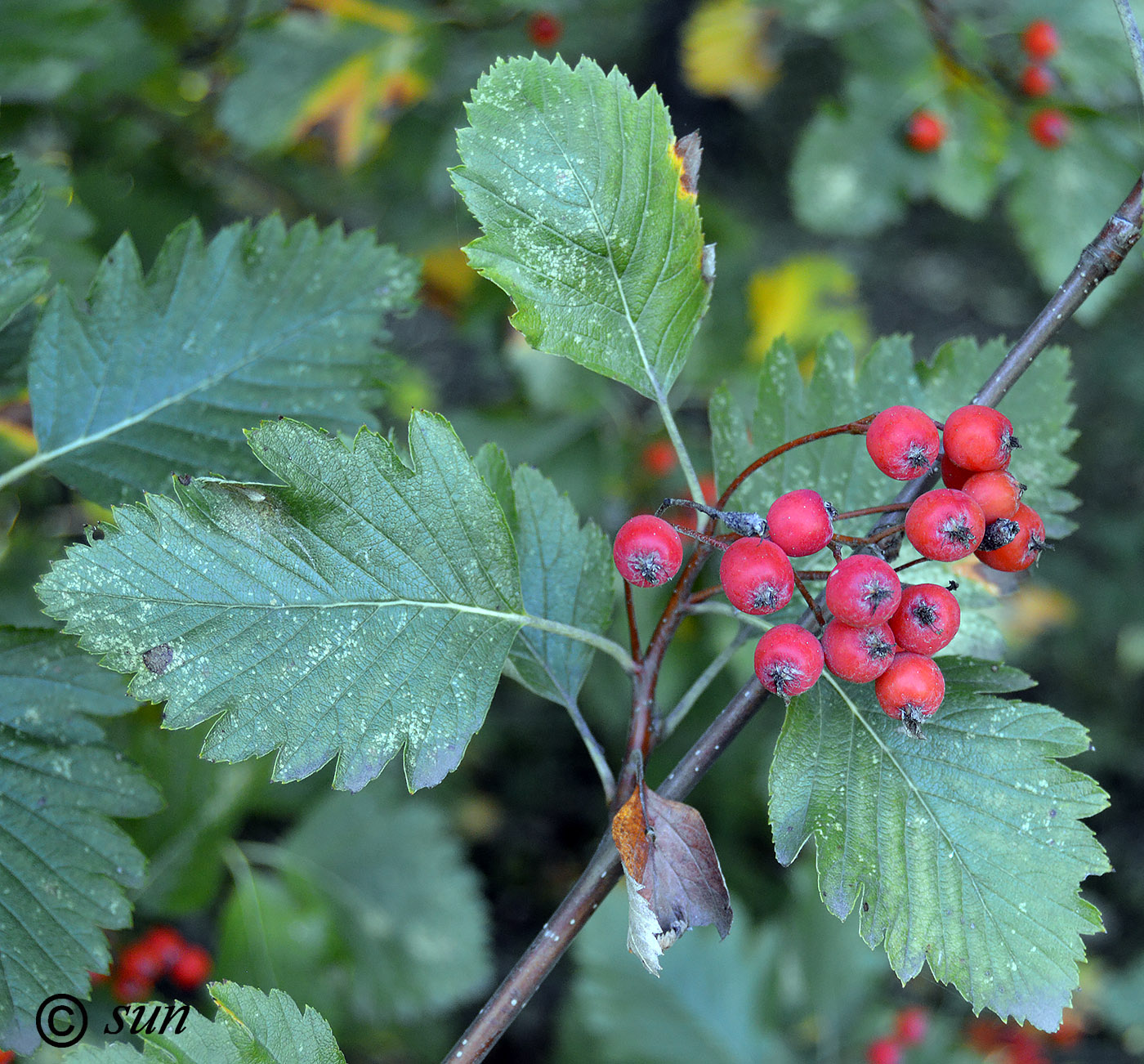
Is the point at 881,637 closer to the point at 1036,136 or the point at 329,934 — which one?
the point at 329,934

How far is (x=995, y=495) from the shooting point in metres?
1.05

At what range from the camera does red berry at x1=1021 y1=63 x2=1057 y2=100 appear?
2795 mm

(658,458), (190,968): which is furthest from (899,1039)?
(190,968)

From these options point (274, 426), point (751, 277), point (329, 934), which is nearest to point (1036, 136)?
point (751, 277)

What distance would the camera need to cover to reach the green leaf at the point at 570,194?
115 centimetres

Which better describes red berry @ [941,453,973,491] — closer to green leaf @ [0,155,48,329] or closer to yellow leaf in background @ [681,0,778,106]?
green leaf @ [0,155,48,329]

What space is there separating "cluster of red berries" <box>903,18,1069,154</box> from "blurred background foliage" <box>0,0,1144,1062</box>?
0.13 ft

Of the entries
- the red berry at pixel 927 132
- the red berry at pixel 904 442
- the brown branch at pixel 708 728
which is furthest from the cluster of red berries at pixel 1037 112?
the red berry at pixel 904 442

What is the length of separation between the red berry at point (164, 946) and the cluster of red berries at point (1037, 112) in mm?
3213

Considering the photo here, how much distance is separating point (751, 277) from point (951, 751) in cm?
278

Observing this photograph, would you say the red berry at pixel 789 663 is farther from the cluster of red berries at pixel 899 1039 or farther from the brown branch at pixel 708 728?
the cluster of red berries at pixel 899 1039

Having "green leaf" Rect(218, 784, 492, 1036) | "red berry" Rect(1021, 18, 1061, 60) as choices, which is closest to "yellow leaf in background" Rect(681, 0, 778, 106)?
"red berry" Rect(1021, 18, 1061, 60)

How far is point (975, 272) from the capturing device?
15.3ft

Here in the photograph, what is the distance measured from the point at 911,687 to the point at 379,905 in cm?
217
